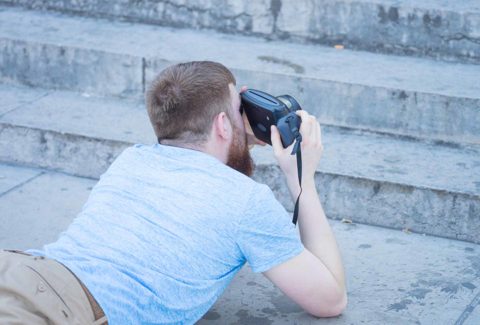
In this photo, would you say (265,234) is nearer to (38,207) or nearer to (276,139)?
(276,139)

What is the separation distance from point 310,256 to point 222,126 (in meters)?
0.45

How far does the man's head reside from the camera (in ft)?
8.61

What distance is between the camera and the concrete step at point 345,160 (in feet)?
12.1

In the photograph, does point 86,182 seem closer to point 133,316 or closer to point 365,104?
point 365,104

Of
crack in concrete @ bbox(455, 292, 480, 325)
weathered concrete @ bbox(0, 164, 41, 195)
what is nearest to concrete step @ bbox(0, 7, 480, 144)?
weathered concrete @ bbox(0, 164, 41, 195)

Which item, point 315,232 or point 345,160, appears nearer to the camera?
point 315,232

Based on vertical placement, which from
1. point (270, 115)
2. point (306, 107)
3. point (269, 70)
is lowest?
point (306, 107)

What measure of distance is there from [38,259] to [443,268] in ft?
5.25

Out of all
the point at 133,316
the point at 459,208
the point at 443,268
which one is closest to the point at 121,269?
the point at 133,316

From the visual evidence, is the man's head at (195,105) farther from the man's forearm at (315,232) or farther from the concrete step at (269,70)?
the concrete step at (269,70)

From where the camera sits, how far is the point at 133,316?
251cm

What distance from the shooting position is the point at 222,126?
265 cm

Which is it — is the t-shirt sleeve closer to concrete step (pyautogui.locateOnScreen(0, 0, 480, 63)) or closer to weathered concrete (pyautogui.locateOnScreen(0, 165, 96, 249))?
weathered concrete (pyautogui.locateOnScreen(0, 165, 96, 249))

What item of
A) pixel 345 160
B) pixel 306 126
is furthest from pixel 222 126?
pixel 345 160
